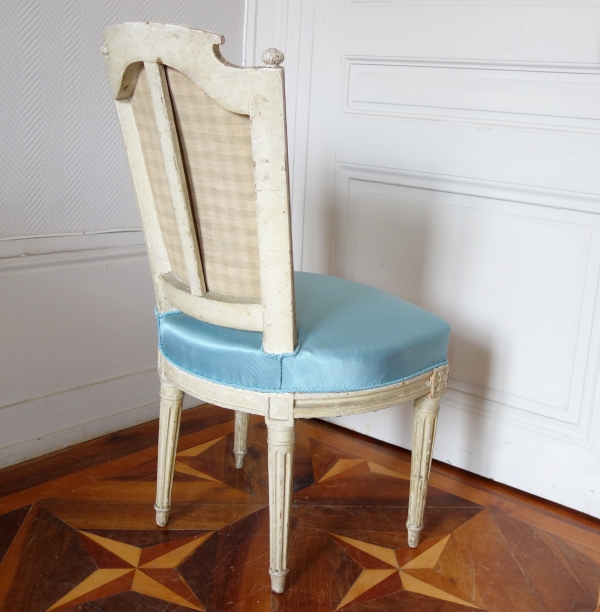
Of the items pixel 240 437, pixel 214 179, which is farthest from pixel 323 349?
pixel 240 437

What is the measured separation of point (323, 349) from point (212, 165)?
0.32 metres

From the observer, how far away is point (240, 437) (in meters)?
1.63

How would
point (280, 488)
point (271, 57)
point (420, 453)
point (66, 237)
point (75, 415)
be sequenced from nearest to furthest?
point (271, 57), point (280, 488), point (420, 453), point (66, 237), point (75, 415)

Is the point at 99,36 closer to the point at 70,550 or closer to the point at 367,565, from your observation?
the point at 70,550

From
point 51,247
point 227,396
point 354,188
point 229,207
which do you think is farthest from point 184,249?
point 354,188

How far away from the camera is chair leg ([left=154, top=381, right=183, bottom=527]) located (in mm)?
1314

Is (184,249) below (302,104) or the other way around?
below

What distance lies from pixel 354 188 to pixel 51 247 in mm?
711

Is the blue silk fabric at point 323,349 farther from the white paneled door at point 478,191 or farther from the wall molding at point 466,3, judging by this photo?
the wall molding at point 466,3

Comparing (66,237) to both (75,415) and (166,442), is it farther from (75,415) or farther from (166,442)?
(166,442)

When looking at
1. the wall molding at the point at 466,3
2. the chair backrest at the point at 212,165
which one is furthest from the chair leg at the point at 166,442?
the wall molding at the point at 466,3

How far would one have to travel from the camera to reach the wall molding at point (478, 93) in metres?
1.40

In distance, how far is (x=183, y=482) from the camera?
5.16ft

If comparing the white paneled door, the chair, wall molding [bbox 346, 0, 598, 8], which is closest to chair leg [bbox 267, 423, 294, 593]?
the chair
